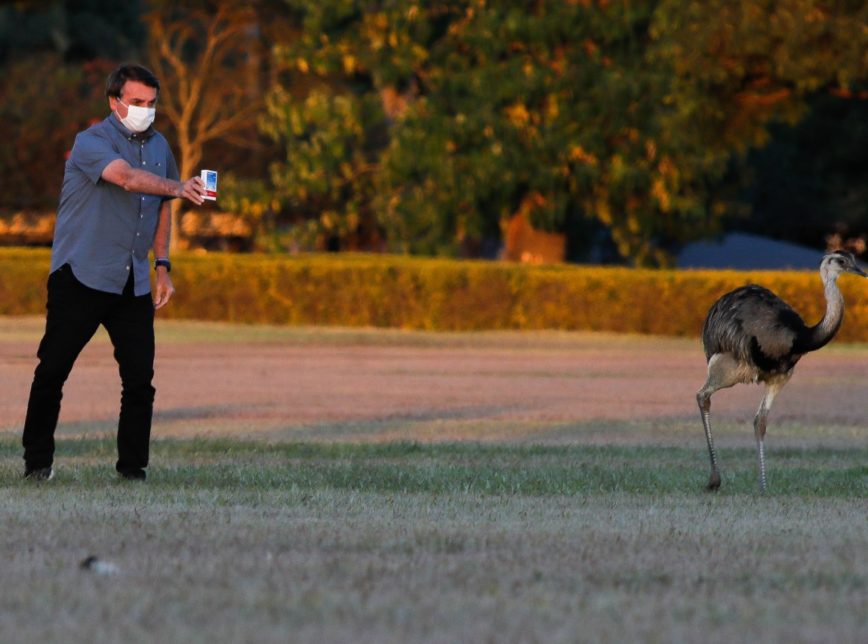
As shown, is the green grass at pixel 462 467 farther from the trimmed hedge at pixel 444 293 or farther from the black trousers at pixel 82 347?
the trimmed hedge at pixel 444 293

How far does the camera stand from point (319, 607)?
6496mm

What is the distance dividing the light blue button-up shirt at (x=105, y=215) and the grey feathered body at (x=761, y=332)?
3528 millimetres

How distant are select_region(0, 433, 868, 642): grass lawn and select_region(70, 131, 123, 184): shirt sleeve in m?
1.70

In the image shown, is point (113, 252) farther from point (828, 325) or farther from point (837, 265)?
point (837, 265)

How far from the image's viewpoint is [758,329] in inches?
465

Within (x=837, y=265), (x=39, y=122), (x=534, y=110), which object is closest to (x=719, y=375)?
(x=837, y=265)

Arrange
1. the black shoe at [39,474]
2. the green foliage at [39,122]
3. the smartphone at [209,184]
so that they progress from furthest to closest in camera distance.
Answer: the green foliage at [39,122] → the black shoe at [39,474] → the smartphone at [209,184]

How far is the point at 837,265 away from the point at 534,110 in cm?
2811

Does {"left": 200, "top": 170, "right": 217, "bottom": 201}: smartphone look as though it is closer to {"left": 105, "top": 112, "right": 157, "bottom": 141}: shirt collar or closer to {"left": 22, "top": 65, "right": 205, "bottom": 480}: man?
{"left": 22, "top": 65, "right": 205, "bottom": 480}: man

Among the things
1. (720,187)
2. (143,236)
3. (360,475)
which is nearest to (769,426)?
(360,475)

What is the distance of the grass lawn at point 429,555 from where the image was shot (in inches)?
245

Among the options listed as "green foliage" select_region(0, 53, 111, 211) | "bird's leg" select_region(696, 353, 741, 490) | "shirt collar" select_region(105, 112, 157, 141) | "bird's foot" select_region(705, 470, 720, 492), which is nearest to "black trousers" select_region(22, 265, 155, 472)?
"shirt collar" select_region(105, 112, 157, 141)

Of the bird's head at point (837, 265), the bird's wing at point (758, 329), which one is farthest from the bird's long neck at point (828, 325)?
the bird's head at point (837, 265)

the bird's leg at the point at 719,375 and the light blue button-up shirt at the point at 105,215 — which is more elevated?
the light blue button-up shirt at the point at 105,215
